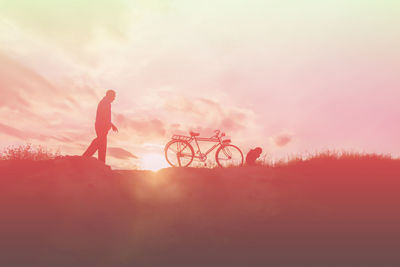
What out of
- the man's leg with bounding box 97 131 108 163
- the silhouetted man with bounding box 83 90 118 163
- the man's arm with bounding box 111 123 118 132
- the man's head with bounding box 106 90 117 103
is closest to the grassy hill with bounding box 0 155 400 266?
the man's leg with bounding box 97 131 108 163

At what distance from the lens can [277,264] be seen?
929cm

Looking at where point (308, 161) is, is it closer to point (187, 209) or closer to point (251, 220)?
point (251, 220)

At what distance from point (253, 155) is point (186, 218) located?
433 centimetres

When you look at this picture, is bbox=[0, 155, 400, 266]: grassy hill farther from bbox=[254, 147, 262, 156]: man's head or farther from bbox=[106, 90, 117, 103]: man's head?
bbox=[106, 90, 117, 103]: man's head

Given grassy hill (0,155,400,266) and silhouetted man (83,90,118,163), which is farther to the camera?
silhouetted man (83,90,118,163)

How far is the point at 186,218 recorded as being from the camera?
410 inches

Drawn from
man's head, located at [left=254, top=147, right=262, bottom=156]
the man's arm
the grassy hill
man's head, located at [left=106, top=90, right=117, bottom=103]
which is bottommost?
the grassy hill

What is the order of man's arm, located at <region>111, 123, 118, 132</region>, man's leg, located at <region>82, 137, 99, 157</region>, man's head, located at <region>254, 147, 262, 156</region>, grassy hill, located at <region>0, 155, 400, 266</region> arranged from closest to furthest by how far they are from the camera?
grassy hill, located at <region>0, 155, 400, 266</region> → man's leg, located at <region>82, 137, 99, 157</region> → man's arm, located at <region>111, 123, 118, 132</region> → man's head, located at <region>254, 147, 262, 156</region>

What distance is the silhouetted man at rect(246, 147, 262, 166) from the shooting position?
1362 cm

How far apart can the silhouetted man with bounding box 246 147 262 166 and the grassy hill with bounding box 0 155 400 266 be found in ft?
3.99

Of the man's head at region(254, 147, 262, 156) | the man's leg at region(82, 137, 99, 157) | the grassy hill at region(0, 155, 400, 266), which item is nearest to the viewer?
the grassy hill at region(0, 155, 400, 266)

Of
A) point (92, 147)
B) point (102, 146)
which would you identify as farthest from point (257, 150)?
point (92, 147)

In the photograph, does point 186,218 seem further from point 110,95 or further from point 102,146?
point 110,95

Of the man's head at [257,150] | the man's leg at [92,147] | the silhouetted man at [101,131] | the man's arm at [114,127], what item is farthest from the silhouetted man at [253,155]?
the man's leg at [92,147]
